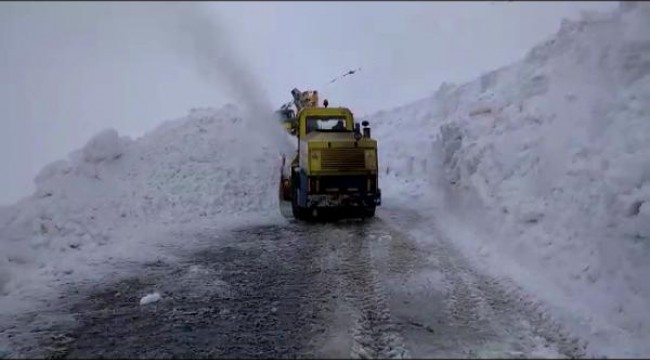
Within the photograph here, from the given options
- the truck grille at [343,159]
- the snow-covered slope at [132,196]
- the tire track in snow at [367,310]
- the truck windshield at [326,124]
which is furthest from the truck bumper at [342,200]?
the tire track in snow at [367,310]

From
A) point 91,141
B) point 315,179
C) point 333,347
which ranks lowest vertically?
point 333,347

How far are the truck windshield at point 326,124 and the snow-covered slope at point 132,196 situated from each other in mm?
2636

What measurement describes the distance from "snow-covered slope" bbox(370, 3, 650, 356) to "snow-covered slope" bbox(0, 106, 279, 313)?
216 inches

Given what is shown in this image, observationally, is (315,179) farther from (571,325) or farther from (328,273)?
(571,325)

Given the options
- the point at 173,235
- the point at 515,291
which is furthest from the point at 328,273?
the point at 173,235

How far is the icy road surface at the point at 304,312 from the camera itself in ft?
18.8

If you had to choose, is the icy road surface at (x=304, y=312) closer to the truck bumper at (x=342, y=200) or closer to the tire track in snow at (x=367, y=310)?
the tire track in snow at (x=367, y=310)

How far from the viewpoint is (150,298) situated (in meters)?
7.51

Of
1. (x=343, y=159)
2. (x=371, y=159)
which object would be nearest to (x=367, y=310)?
(x=343, y=159)

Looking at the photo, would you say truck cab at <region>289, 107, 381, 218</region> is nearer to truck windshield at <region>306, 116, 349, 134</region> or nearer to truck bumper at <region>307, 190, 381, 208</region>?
truck bumper at <region>307, 190, 381, 208</region>

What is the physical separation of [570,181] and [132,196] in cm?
1025

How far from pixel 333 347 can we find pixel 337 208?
8.16m

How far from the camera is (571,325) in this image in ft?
20.1

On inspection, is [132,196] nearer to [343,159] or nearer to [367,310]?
[343,159]
